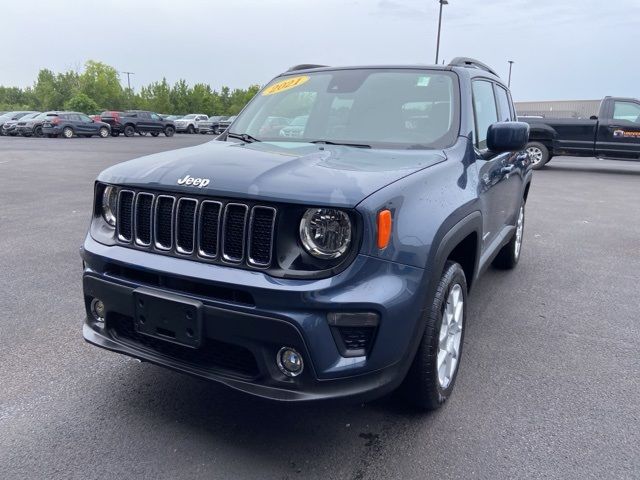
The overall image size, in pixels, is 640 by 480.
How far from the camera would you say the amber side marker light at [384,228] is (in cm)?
233

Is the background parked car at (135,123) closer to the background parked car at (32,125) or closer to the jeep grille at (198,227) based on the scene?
the background parked car at (32,125)

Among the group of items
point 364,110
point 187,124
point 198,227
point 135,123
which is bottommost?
point 187,124

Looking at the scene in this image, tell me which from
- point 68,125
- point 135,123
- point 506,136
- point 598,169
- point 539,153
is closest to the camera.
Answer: point 506,136

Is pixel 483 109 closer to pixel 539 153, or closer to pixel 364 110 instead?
pixel 364 110

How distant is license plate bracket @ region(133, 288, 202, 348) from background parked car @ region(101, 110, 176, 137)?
36.0 meters

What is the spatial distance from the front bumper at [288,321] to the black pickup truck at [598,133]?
1393 cm

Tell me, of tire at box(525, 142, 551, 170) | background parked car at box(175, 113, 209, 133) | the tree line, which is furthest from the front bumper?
the tree line

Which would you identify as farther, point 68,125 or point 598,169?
point 68,125

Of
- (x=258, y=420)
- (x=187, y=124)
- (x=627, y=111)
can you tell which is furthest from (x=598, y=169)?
(x=187, y=124)

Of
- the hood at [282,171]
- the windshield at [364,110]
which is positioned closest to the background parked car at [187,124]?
the windshield at [364,110]

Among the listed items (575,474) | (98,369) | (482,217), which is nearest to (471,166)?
(482,217)

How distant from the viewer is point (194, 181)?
255 cm

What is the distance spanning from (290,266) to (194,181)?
626mm

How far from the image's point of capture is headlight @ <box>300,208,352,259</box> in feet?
7.66
